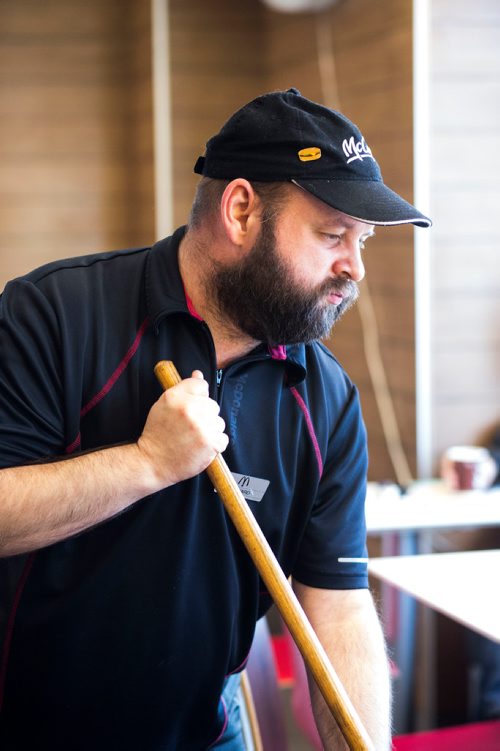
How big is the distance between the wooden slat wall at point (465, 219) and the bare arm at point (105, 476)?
82.5 inches

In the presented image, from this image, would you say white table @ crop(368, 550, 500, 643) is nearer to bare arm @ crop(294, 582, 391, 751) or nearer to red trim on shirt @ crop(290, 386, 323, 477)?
bare arm @ crop(294, 582, 391, 751)

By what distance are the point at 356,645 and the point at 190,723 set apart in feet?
0.95

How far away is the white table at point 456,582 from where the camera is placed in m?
1.91

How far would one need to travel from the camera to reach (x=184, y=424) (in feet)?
4.07

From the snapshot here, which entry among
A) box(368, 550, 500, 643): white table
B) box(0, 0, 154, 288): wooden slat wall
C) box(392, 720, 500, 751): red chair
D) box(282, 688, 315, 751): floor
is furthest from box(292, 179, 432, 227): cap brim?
box(0, 0, 154, 288): wooden slat wall

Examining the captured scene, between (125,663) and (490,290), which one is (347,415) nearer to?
(125,663)

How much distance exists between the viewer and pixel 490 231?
321 centimetres

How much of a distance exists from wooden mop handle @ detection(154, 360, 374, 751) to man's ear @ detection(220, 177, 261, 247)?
22 centimetres

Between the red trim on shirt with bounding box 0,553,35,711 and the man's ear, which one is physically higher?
the man's ear

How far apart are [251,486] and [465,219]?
2020 mm

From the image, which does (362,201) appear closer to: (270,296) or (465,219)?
(270,296)

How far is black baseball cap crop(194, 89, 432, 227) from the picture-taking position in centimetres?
132

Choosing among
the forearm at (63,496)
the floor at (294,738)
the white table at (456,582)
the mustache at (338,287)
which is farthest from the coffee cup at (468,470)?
the forearm at (63,496)

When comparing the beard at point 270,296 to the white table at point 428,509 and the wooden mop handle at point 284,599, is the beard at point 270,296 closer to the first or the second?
the wooden mop handle at point 284,599
